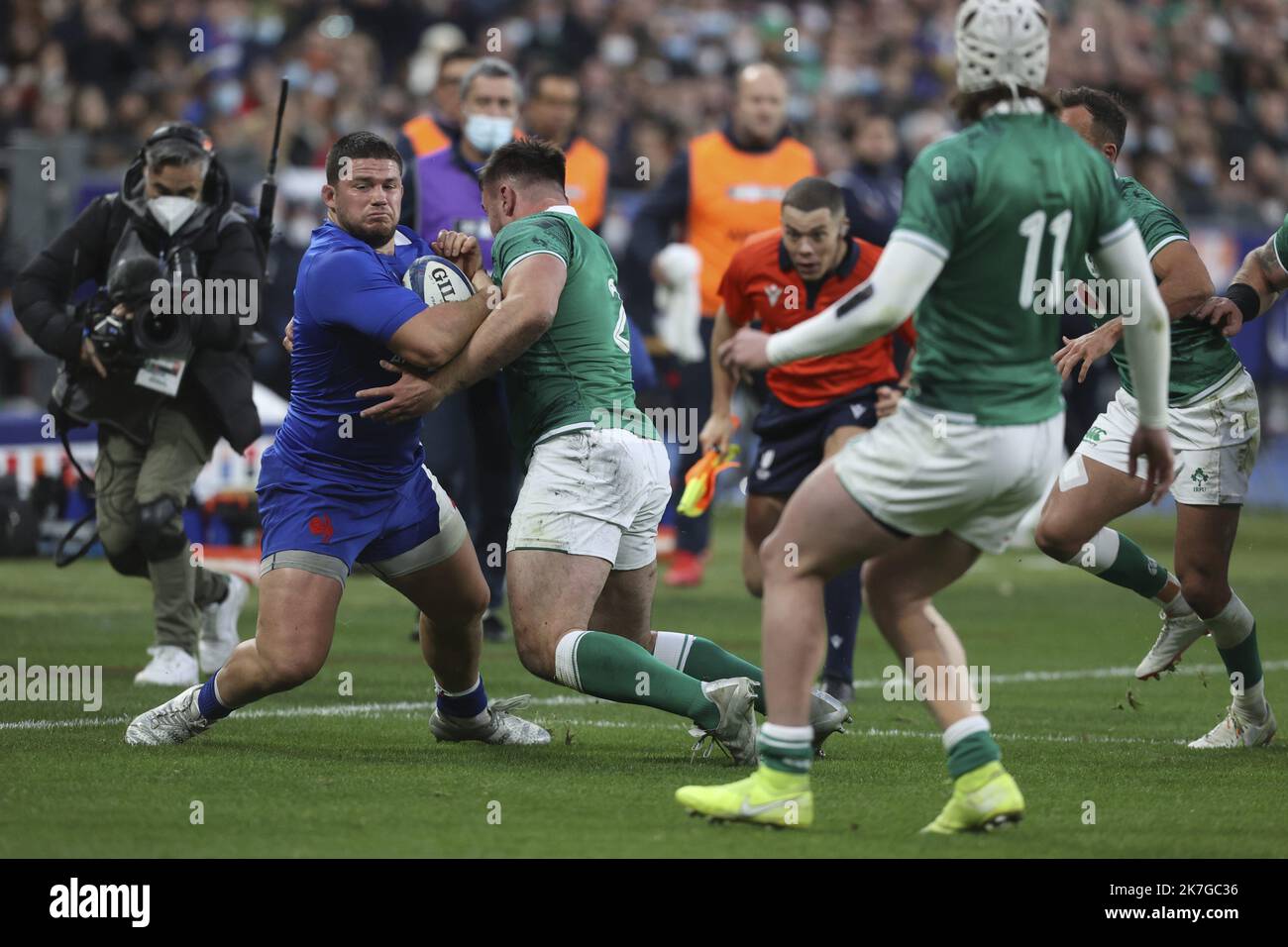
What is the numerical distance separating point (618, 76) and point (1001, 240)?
18899mm

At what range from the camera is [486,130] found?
32.6ft

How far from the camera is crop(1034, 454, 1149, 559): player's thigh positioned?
732cm

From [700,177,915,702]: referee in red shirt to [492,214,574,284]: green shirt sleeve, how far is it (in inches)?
72.9

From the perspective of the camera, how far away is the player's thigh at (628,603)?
269 inches

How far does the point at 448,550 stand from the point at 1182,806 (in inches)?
99.5

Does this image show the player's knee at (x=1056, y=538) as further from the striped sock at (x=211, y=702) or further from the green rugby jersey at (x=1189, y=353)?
the striped sock at (x=211, y=702)

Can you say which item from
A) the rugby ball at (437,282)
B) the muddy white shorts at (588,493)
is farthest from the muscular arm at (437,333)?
the muddy white shorts at (588,493)

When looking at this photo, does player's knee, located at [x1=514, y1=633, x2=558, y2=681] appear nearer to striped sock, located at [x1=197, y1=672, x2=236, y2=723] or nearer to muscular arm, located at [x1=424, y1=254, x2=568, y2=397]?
muscular arm, located at [x1=424, y1=254, x2=568, y2=397]

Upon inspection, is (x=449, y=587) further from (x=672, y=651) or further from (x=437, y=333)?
(x=437, y=333)

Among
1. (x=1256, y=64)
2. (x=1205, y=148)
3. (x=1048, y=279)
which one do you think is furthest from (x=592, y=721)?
(x=1256, y=64)

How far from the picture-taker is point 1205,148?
25719 millimetres

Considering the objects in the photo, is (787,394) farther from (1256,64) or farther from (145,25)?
(1256,64)

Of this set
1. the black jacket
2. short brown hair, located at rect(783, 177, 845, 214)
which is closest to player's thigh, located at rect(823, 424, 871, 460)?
short brown hair, located at rect(783, 177, 845, 214)

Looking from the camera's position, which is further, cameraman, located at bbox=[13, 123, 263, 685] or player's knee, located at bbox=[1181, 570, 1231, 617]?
cameraman, located at bbox=[13, 123, 263, 685]
